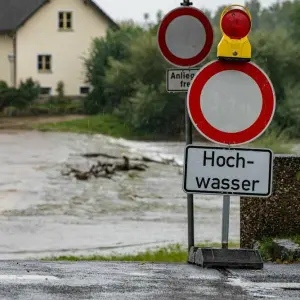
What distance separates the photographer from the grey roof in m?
73.9

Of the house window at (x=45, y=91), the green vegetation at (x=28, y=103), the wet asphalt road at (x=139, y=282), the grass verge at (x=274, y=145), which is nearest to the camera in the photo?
the wet asphalt road at (x=139, y=282)

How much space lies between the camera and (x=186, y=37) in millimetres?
10461

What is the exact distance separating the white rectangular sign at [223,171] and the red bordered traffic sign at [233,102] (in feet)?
0.35

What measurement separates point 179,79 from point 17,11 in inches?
2641


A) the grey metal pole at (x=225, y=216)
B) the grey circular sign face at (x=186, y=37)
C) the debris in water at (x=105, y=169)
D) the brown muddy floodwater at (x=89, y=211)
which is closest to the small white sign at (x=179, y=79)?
the grey circular sign face at (x=186, y=37)

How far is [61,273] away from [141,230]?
36.4 ft

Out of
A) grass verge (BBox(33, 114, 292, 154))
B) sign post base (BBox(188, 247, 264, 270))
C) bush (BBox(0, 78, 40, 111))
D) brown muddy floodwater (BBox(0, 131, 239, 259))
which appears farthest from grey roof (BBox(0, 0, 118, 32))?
sign post base (BBox(188, 247, 264, 270))

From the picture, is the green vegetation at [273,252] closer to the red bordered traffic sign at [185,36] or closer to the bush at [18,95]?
the red bordered traffic sign at [185,36]

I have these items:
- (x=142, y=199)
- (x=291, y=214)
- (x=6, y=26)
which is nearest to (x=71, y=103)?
(x=6, y=26)

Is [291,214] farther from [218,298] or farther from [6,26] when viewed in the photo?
[6,26]

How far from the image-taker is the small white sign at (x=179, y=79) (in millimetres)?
10453

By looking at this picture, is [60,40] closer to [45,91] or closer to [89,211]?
[45,91]

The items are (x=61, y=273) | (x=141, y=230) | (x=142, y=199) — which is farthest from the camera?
(x=142, y=199)

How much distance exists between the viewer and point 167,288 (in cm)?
695
